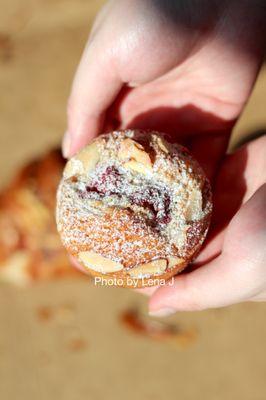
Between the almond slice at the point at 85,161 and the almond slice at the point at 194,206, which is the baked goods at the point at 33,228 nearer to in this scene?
the almond slice at the point at 85,161

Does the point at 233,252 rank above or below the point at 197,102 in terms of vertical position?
below

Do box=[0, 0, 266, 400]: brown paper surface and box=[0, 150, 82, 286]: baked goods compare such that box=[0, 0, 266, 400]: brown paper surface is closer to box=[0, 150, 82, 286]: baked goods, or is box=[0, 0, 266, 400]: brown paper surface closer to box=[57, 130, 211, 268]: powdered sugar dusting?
box=[0, 150, 82, 286]: baked goods

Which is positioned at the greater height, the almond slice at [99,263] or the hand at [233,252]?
the almond slice at [99,263]

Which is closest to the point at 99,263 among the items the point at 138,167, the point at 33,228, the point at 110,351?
the point at 138,167

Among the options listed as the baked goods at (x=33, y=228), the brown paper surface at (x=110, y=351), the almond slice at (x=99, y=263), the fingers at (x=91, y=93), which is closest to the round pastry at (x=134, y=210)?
the almond slice at (x=99, y=263)

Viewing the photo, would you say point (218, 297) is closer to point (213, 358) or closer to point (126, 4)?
point (126, 4)

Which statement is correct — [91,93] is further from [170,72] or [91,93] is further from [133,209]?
[133,209]
